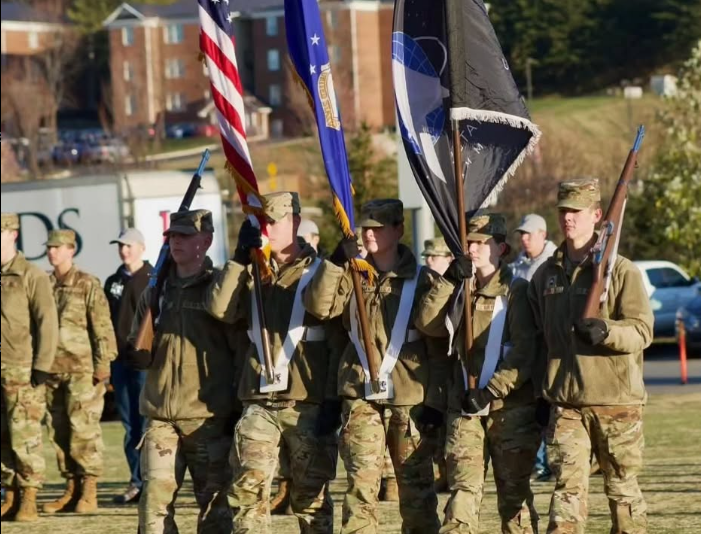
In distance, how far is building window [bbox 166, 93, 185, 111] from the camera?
107 metres

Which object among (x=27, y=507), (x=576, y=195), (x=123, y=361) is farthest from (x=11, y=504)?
(x=576, y=195)

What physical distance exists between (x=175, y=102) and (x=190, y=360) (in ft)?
326

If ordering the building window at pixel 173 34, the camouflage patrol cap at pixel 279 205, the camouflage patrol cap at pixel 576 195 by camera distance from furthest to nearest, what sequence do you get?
the building window at pixel 173 34, the camouflage patrol cap at pixel 279 205, the camouflage patrol cap at pixel 576 195

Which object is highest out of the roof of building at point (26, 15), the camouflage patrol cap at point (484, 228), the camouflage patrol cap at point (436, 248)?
the roof of building at point (26, 15)

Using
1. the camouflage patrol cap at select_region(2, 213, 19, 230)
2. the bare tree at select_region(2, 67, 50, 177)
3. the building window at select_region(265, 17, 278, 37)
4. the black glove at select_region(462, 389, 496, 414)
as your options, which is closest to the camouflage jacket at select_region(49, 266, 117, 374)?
the camouflage patrol cap at select_region(2, 213, 19, 230)

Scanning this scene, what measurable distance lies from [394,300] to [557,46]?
91302mm

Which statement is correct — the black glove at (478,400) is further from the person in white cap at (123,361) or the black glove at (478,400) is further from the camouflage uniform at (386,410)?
the person in white cap at (123,361)

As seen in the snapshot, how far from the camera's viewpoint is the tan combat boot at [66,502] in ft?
43.1

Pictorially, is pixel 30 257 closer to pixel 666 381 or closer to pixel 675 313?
pixel 666 381

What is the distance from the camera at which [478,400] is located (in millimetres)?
9141

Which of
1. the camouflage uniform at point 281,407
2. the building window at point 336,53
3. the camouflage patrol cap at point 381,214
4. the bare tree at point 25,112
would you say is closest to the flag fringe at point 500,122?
the camouflage patrol cap at point 381,214

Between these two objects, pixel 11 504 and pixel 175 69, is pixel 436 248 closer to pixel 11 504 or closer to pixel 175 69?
pixel 11 504

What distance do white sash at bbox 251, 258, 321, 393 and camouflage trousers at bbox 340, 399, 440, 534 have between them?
409 millimetres

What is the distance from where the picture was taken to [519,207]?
47.5 meters
